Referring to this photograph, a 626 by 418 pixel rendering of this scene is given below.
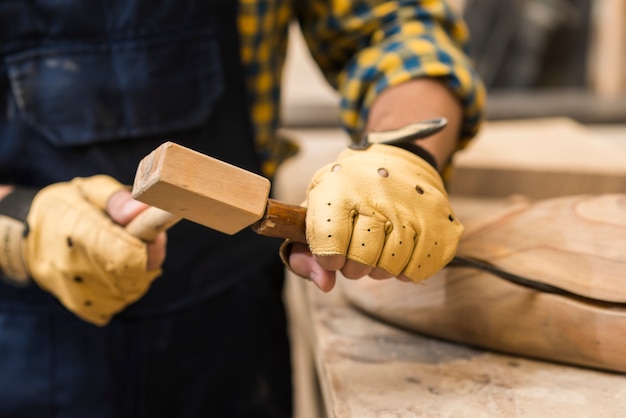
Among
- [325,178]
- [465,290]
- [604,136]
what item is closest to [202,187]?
[325,178]

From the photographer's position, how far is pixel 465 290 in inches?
33.3

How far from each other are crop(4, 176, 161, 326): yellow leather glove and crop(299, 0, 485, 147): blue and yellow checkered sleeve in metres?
0.40

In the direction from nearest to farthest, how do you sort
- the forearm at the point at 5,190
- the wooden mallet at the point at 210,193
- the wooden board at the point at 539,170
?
the wooden mallet at the point at 210,193, the forearm at the point at 5,190, the wooden board at the point at 539,170

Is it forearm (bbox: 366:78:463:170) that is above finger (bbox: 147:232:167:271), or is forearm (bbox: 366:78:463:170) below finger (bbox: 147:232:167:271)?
above

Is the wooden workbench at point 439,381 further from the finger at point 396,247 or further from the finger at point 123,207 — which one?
the finger at point 123,207

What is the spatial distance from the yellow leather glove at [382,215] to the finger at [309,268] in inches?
1.5

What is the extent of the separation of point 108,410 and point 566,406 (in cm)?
64

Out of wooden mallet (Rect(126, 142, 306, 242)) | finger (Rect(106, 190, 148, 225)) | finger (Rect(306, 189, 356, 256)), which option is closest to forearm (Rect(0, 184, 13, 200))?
finger (Rect(106, 190, 148, 225))

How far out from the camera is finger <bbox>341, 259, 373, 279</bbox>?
69cm

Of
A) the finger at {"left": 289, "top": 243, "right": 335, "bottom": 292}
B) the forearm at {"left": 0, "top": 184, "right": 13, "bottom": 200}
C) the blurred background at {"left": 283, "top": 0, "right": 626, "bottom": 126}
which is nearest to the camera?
the finger at {"left": 289, "top": 243, "right": 335, "bottom": 292}

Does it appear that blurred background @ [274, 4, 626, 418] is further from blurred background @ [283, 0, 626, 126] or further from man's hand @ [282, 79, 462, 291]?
man's hand @ [282, 79, 462, 291]

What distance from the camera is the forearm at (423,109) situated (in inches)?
36.1

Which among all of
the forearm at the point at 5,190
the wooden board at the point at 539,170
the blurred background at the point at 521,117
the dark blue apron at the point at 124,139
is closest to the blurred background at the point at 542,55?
the blurred background at the point at 521,117

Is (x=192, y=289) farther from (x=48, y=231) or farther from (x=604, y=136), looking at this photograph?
(x=604, y=136)
